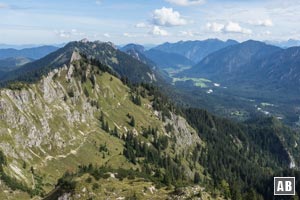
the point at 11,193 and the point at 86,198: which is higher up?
the point at 86,198

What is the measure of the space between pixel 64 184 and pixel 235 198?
8541 cm

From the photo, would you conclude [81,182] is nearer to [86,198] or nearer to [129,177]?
[86,198]

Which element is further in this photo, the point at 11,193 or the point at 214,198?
the point at 11,193

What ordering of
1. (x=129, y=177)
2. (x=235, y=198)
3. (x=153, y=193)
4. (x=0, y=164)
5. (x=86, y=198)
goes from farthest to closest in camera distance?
1. (x=0, y=164)
2. (x=235, y=198)
3. (x=129, y=177)
4. (x=153, y=193)
5. (x=86, y=198)

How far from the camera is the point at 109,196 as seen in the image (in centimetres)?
12519

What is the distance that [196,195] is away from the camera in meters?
126

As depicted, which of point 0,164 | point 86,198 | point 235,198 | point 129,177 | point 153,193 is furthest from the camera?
point 0,164

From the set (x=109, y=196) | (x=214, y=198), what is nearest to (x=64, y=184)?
(x=109, y=196)

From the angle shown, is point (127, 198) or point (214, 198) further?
point (214, 198)

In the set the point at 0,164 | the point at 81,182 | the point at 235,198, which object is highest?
the point at 81,182

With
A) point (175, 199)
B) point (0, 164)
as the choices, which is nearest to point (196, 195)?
point (175, 199)

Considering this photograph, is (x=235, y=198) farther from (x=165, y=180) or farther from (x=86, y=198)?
(x=86, y=198)

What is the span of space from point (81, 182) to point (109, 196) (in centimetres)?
1034

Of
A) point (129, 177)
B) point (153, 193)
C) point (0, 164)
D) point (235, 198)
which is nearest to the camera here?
point (153, 193)
